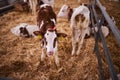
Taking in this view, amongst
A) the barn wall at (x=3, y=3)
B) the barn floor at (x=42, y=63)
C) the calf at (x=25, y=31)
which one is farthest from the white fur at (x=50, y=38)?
the barn wall at (x=3, y=3)

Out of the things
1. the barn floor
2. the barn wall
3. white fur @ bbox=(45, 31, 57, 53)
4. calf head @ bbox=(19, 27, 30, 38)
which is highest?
the barn wall

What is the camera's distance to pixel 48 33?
11.7 feet

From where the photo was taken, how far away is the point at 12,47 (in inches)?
192

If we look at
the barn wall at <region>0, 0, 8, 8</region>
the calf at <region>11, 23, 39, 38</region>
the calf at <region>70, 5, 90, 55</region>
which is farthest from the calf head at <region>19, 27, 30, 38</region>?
the barn wall at <region>0, 0, 8, 8</region>

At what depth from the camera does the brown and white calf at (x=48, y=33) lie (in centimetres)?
352

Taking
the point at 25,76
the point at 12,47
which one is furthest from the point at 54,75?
the point at 12,47

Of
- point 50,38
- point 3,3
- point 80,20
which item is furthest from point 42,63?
point 3,3

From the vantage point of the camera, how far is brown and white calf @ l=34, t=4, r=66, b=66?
3.52 meters

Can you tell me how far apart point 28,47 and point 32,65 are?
86 centimetres

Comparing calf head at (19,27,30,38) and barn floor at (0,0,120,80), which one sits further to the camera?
calf head at (19,27,30,38)

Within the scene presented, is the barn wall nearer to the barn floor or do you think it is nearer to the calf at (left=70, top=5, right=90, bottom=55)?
the barn floor

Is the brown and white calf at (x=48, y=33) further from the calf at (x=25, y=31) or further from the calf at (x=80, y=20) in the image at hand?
the calf at (x=25, y=31)

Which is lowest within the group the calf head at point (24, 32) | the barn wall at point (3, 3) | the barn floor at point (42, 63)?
the barn floor at point (42, 63)

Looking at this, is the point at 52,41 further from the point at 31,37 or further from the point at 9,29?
the point at 9,29
